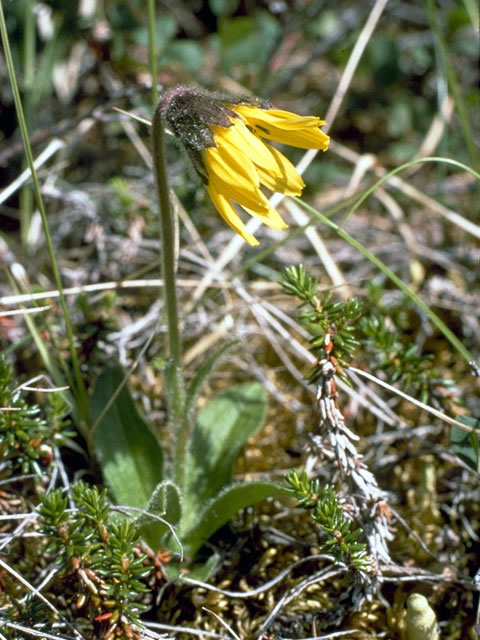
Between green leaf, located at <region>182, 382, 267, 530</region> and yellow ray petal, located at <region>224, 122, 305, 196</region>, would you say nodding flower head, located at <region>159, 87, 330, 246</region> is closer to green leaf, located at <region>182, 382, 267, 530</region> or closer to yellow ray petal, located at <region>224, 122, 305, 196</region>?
yellow ray petal, located at <region>224, 122, 305, 196</region>

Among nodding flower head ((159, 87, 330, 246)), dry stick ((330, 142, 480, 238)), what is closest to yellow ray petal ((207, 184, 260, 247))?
nodding flower head ((159, 87, 330, 246))

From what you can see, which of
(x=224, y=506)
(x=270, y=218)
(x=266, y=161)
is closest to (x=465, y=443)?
(x=224, y=506)

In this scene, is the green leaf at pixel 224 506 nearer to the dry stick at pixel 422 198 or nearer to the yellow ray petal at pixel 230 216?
the yellow ray petal at pixel 230 216

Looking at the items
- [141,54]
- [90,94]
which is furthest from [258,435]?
[141,54]

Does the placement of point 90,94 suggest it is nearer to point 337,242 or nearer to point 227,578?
point 337,242

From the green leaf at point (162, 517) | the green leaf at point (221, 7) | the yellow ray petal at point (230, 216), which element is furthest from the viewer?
the green leaf at point (221, 7)

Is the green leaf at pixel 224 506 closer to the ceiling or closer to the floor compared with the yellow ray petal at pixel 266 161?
closer to the floor

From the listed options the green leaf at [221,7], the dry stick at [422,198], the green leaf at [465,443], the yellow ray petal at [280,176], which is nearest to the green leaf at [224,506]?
the green leaf at [465,443]
